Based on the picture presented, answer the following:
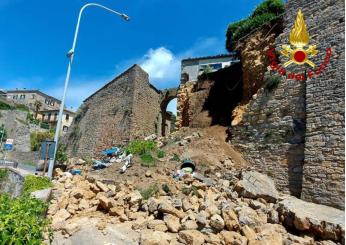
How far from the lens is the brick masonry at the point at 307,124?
800 cm

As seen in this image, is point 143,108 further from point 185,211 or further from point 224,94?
point 185,211

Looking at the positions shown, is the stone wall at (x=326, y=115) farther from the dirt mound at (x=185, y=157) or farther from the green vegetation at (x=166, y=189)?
the green vegetation at (x=166, y=189)

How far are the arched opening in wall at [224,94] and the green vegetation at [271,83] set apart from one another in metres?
3.32

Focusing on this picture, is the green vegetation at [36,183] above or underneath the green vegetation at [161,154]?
underneath

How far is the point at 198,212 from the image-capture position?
7.23m

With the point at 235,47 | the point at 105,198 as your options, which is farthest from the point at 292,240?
the point at 235,47

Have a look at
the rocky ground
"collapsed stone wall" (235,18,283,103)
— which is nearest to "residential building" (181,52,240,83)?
"collapsed stone wall" (235,18,283,103)

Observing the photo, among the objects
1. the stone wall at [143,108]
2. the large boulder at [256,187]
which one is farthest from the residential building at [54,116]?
the large boulder at [256,187]

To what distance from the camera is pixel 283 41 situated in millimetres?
10805

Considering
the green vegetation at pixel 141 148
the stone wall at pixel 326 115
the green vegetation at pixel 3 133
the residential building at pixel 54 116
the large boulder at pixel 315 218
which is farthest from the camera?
the residential building at pixel 54 116

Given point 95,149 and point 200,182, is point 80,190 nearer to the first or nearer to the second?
point 200,182

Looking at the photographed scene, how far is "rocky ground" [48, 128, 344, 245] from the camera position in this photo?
616cm

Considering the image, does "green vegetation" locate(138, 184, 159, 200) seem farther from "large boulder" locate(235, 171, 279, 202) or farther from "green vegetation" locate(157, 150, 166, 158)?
"green vegetation" locate(157, 150, 166, 158)

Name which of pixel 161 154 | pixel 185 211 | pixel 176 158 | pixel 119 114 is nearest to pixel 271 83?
pixel 176 158
